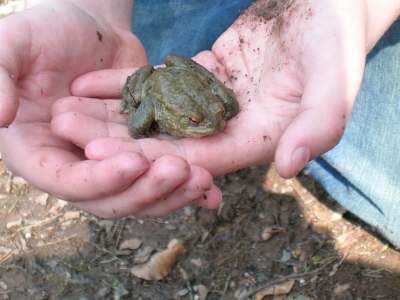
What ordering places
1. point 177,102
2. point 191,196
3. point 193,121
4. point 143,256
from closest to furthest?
point 191,196 < point 193,121 < point 177,102 < point 143,256

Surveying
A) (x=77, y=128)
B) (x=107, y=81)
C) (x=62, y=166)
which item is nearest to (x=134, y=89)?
(x=107, y=81)

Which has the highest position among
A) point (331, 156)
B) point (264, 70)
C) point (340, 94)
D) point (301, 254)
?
point (340, 94)

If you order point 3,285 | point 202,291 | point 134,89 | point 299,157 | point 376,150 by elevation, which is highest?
point 299,157

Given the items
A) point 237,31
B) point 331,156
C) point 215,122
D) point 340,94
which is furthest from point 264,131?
point 237,31

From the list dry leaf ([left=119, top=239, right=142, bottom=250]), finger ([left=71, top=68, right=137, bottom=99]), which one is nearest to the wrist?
finger ([left=71, top=68, right=137, bottom=99])

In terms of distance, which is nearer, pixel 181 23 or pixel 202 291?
pixel 202 291

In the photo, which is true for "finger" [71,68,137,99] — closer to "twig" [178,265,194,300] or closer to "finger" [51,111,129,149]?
"finger" [51,111,129,149]

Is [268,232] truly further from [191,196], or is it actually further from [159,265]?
[191,196]

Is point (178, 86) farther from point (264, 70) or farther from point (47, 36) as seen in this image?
point (47, 36)
